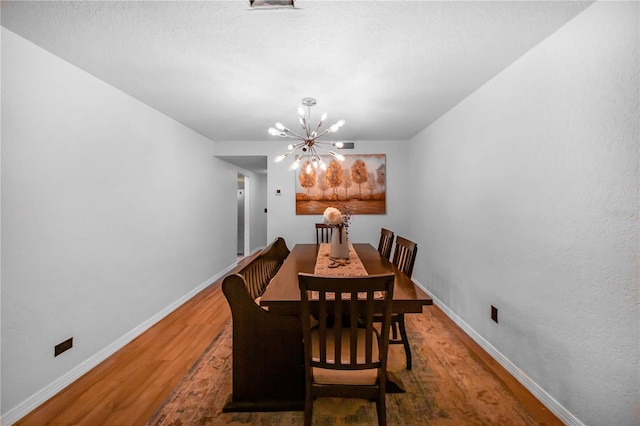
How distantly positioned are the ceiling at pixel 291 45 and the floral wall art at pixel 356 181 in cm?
156

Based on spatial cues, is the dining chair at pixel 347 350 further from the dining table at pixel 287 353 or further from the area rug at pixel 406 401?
the area rug at pixel 406 401

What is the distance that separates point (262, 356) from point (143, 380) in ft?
3.50

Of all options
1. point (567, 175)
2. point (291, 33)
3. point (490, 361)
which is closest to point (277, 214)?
point (291, 33)

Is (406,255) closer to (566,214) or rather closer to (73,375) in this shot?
(566,214)

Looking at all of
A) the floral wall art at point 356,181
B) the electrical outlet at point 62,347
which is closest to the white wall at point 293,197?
the floral wall art at point 356,181

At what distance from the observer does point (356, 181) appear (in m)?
4.23

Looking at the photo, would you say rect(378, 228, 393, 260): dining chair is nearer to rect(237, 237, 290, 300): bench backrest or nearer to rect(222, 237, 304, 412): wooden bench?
rect(237, 237, 290, 300): bench backrest

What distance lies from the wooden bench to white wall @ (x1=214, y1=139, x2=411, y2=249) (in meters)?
2.72

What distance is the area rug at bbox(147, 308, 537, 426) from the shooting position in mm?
1532

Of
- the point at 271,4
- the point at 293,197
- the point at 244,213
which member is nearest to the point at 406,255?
the point at 271,4

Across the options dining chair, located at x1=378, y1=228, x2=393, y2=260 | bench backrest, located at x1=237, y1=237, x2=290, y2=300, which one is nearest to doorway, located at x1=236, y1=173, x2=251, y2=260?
bench backrest, located at x1=237, y1=237, x2=290, y2=300

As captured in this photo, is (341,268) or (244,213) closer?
(341,268)

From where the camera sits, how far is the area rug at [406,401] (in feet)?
5.03

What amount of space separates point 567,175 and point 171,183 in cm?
373
